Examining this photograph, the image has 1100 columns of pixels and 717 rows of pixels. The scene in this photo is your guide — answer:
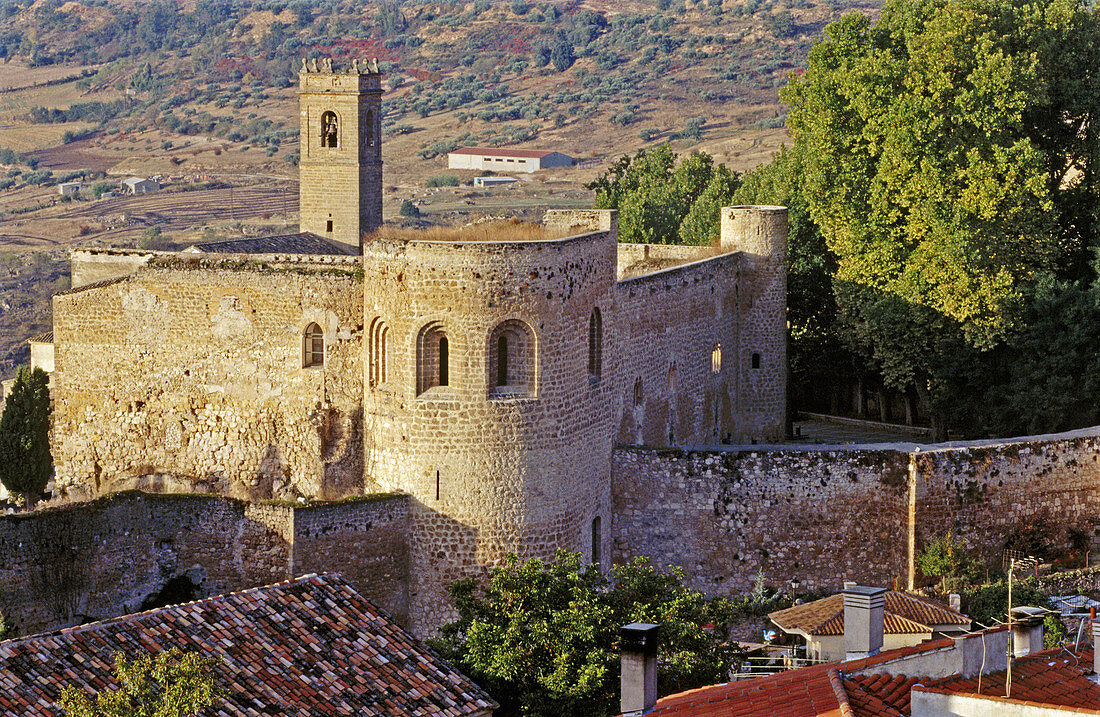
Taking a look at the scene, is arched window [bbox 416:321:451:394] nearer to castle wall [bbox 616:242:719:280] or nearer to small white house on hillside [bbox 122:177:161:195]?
castle wall [bbox 616:242:719:280]

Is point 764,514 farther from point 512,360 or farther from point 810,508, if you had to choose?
point 512,360

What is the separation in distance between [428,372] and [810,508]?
8046 millimetres

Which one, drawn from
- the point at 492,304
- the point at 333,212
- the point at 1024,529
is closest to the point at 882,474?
the point at 1024,529

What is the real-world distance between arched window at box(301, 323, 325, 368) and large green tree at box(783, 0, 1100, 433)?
612 inches

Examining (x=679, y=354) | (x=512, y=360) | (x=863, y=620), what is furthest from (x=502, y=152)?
(x=863, y=620)

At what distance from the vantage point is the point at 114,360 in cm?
3722

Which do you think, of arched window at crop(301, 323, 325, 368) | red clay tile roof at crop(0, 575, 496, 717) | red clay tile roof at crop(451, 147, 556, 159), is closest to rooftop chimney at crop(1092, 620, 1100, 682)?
red clay tile roof at crop(0, 575, 496, 717)

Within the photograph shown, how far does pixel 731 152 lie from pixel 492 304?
96.3 meters

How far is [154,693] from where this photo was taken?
22734 mm

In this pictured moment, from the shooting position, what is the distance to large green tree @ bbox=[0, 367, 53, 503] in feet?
131

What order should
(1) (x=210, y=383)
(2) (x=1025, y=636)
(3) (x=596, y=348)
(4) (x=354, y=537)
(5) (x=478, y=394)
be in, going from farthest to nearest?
(1) (x=210, y=383) → (3) (x=596, y=348) → (4) (x=354, y=537) → (5) (x=478, y=394) → (2) (x=1025, y=636)

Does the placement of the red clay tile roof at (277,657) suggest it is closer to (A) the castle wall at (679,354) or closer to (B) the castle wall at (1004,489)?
(A) the castle wall at (679,354)

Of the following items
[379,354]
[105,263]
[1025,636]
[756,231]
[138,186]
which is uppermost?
[138,186]

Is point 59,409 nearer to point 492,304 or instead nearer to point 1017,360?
point 492,304
